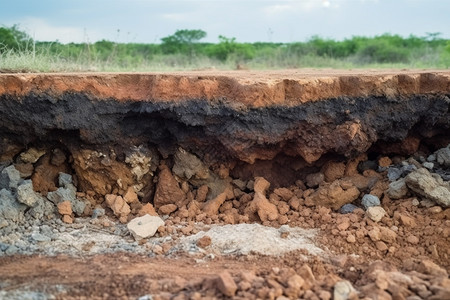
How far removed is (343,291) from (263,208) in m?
1.36

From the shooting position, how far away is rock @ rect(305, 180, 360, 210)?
419cm

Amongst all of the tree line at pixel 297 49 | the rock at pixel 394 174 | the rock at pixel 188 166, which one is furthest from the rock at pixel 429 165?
the tree line at pixel 297 49

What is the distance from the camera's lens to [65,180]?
14.8ft

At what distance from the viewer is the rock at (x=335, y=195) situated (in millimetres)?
4188

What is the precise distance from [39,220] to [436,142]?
3.54 metres

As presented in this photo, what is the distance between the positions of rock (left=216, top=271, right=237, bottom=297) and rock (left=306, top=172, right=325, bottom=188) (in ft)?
5.64

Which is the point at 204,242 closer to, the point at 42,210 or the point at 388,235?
the point at 388,235

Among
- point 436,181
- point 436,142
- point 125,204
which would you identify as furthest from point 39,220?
point 436,142

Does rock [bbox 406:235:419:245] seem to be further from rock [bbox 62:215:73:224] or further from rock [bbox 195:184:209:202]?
rock [bbox 62:215:73:224]

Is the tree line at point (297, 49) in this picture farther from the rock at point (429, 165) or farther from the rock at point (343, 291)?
the rock at point (343, 291)

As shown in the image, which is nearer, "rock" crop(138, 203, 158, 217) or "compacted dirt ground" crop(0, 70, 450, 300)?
"compacted dirt ground" crop(0, 70, 450, 300)

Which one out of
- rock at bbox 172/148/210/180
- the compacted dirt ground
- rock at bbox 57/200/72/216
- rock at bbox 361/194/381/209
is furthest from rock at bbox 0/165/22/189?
rock at bbox 361/194/381/209

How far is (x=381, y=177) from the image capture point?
438cm

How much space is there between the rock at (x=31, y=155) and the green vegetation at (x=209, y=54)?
1789mm
